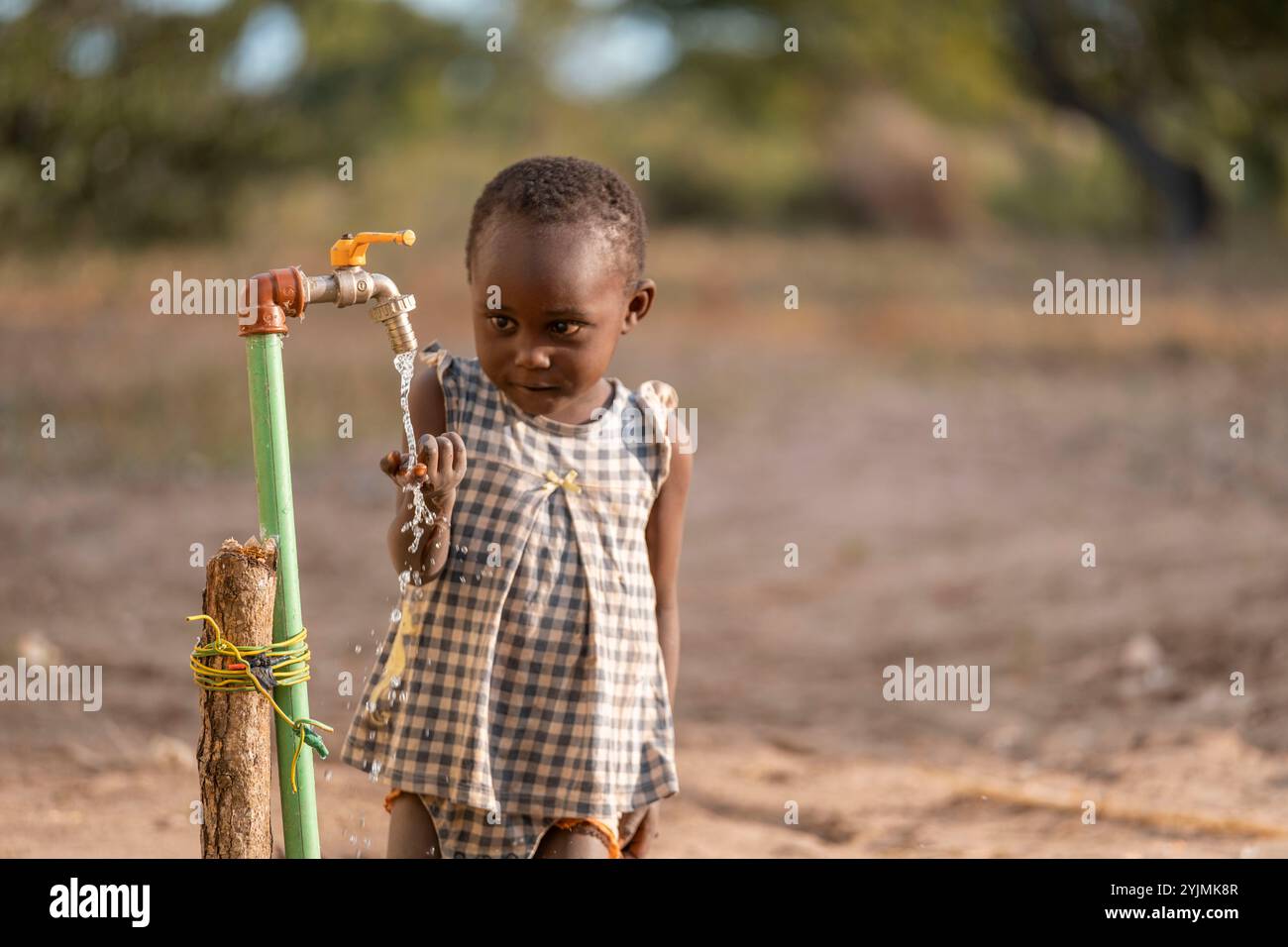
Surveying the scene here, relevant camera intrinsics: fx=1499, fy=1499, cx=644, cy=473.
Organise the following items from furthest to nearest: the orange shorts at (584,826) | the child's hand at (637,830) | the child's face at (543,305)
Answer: the child's hand at (637,830) < the orange shorts at (584,826) < the child's face at (543,305)

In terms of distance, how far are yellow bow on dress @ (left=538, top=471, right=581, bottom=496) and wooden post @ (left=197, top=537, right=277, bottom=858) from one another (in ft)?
1.58

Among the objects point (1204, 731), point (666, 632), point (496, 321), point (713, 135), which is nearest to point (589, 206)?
point (496, 321)

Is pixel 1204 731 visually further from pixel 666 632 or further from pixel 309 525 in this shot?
pixel 309 525

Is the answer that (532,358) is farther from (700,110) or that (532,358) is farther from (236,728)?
(700,110)

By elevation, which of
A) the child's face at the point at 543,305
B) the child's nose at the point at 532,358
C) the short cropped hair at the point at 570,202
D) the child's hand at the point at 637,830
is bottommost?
the child's hand at the point at 637,830

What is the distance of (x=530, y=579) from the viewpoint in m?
2.38

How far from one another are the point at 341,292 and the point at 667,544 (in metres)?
0.73

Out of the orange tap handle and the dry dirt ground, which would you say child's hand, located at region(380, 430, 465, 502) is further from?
the dry dirt ground

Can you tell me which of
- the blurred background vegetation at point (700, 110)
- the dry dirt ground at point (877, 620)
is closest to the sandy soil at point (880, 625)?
the dry dirt ground at point (877, 620)

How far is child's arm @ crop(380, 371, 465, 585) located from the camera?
2.04 meters

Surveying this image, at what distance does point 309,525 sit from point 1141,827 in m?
4.27

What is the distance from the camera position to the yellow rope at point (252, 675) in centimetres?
209

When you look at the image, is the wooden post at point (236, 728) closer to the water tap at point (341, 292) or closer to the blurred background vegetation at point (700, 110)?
the water tap at point (341, 292)

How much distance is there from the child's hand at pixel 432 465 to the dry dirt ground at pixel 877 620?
1.60m
